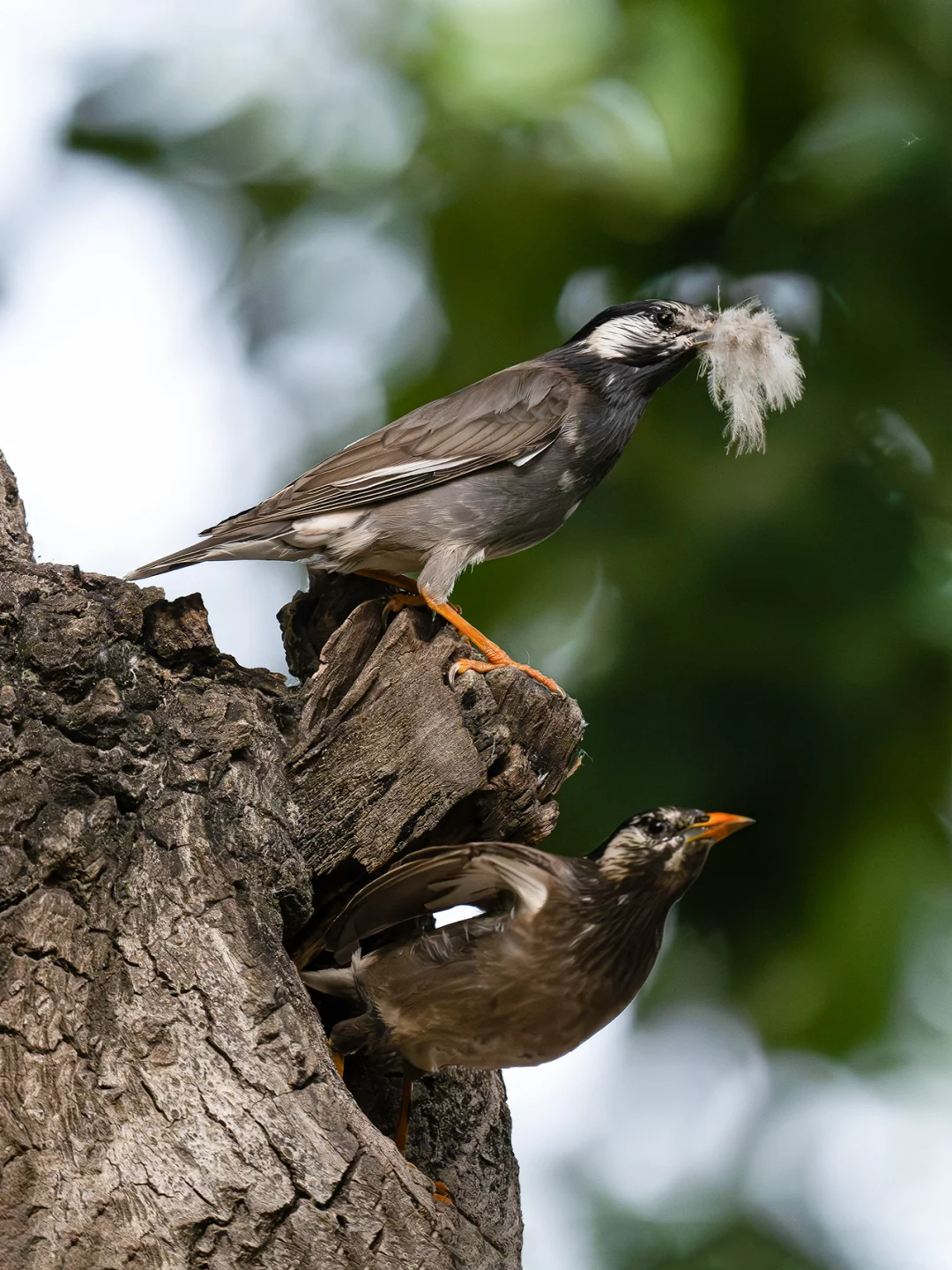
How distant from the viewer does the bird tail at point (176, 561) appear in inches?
155

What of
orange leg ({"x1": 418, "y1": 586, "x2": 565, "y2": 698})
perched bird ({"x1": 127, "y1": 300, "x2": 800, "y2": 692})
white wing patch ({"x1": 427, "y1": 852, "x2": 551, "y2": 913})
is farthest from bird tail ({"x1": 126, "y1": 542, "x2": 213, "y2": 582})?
white wing patch ({"x1": 427, "y1": 852, "x2": 551, "y2": 913})

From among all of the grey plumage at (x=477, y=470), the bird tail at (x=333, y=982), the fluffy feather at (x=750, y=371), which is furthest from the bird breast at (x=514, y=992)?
the fluffy feather at (x=750, y=371)

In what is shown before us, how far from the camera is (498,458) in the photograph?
181 inches

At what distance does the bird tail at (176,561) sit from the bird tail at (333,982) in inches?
46.4

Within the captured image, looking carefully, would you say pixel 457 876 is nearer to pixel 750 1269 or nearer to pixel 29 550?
pixel 29 550

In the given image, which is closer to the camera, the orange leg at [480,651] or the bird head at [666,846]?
the bird head at [666,846]

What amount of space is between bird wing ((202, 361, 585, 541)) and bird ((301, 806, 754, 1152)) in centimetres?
149

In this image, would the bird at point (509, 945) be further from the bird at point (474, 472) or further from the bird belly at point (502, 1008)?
the bird at point (474, 472)

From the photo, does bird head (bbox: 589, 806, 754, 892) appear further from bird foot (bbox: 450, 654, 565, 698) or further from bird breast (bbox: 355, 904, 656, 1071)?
bird foot (bbox: 450, 654, 565, 698)

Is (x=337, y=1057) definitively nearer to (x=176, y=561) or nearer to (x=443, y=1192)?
(x=443, y=1192)

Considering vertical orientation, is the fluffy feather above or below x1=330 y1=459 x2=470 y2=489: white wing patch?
above

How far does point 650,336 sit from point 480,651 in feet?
4.87

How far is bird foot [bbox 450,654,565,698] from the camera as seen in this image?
368 cm

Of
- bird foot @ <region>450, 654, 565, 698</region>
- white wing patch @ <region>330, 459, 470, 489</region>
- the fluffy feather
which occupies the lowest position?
bird foot @ <region>450, 654, 565, 698</region>
